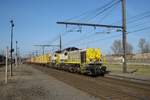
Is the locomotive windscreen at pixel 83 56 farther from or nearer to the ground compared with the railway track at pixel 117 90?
farther from the ground

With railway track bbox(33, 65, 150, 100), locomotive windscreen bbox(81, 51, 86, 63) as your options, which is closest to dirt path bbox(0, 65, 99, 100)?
railway track bbox(33, 65, 150, 100)

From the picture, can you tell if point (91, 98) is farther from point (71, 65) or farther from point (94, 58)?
point (71, 65)

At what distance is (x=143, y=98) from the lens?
1296 centimetres

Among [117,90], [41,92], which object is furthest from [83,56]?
[41,92]

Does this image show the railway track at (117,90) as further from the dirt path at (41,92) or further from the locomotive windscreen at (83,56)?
the locomotive windscreen at (83,56)

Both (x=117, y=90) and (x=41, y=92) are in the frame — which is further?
(x=117, y=90)

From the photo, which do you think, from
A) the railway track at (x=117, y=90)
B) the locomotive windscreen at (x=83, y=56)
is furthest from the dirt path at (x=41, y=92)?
the locomotive windscreen at (x=83, y=56)

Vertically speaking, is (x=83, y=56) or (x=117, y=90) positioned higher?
(x=83, y=56)

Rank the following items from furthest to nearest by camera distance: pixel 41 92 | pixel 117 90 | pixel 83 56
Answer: pixel 83 56, pixel 117 90, pixel 41 92

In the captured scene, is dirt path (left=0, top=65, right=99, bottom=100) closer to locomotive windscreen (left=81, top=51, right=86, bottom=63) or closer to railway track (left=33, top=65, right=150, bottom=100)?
railway track (left=33, top=65, right=150, bottom=100)

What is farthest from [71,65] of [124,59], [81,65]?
[124,59]

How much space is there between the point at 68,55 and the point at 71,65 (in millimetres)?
2881

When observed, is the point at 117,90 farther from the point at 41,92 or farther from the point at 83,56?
the point at 83,56

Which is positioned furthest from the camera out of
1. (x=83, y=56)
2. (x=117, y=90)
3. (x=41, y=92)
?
(x=83, y=56)
